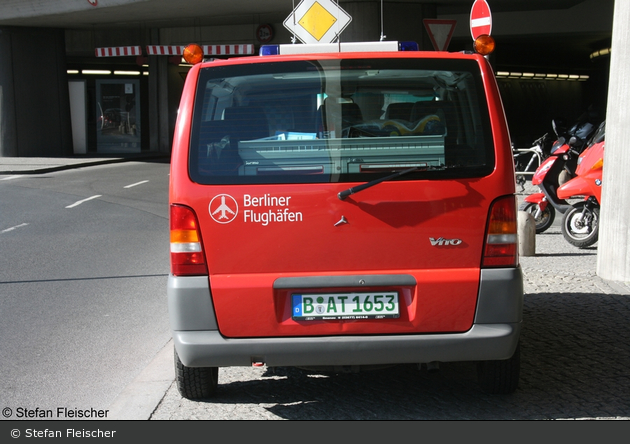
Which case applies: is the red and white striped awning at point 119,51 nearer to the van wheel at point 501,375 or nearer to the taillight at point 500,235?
the van wheel at point 501,375

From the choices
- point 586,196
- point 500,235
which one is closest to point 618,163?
point 586,196

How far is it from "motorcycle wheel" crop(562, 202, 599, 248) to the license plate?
6.03 m

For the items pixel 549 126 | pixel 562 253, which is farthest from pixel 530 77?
pixel 562 253

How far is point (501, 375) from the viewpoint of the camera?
173 inches

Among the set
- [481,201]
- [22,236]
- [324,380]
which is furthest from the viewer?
[22,236]

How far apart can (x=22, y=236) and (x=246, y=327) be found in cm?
818

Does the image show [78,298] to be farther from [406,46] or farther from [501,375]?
[501,375]

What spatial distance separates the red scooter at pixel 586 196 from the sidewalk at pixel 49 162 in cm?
1684

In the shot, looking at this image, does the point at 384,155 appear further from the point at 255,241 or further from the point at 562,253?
the point at 562,253

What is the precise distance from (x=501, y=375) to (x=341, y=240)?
1.25 metres

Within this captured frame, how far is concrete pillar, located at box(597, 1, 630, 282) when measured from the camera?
23.4ft

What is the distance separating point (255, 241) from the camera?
3.93 meters

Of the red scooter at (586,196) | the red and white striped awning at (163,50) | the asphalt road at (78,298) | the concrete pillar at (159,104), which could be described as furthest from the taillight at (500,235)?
the concrete pillar at (159,104)

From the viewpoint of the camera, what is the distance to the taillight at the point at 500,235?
12.9 ft
